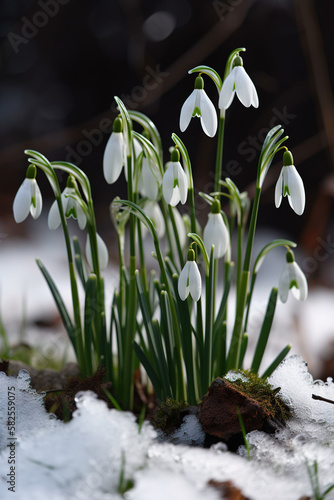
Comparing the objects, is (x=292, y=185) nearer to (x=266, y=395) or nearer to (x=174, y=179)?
(x=174, y=179)

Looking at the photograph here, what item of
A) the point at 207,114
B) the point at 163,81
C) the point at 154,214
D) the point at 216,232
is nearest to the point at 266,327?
the point at 216,232

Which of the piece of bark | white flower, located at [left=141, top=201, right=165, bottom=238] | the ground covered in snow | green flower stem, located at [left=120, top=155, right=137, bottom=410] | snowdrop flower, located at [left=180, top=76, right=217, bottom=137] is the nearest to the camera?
the ground covered in snow

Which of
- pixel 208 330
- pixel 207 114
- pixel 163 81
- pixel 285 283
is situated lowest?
pixel 208 330

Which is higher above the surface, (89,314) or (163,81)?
(163,81)

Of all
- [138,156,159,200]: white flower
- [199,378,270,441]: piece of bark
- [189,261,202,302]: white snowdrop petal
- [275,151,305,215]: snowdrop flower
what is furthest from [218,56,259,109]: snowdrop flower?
[199,378,270,441]: piece of bark

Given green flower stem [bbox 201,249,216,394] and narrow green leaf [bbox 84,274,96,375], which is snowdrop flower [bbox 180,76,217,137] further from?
narrow green leaf [bbox 84,274,96,375]

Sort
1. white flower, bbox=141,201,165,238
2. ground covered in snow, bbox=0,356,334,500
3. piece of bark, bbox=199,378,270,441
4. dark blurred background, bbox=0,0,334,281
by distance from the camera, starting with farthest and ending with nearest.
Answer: dark blurred background, bbox=0,0,334,281 < white flower, bbox=141,201,165,238 < piece of bark, bbox=199,378,270,441 < ground covered in snow, bbox=0,356,334,500

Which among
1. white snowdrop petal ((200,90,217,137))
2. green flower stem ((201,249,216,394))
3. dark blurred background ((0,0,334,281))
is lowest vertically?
green flower stem ((201,249,216,394))

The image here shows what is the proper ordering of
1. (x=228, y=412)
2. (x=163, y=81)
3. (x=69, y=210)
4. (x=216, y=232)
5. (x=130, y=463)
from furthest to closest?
(x=163, y=81) < (x=69, y=210) < (x=216, y=232) < (x=228, y=412) < (x=130, y=463)
